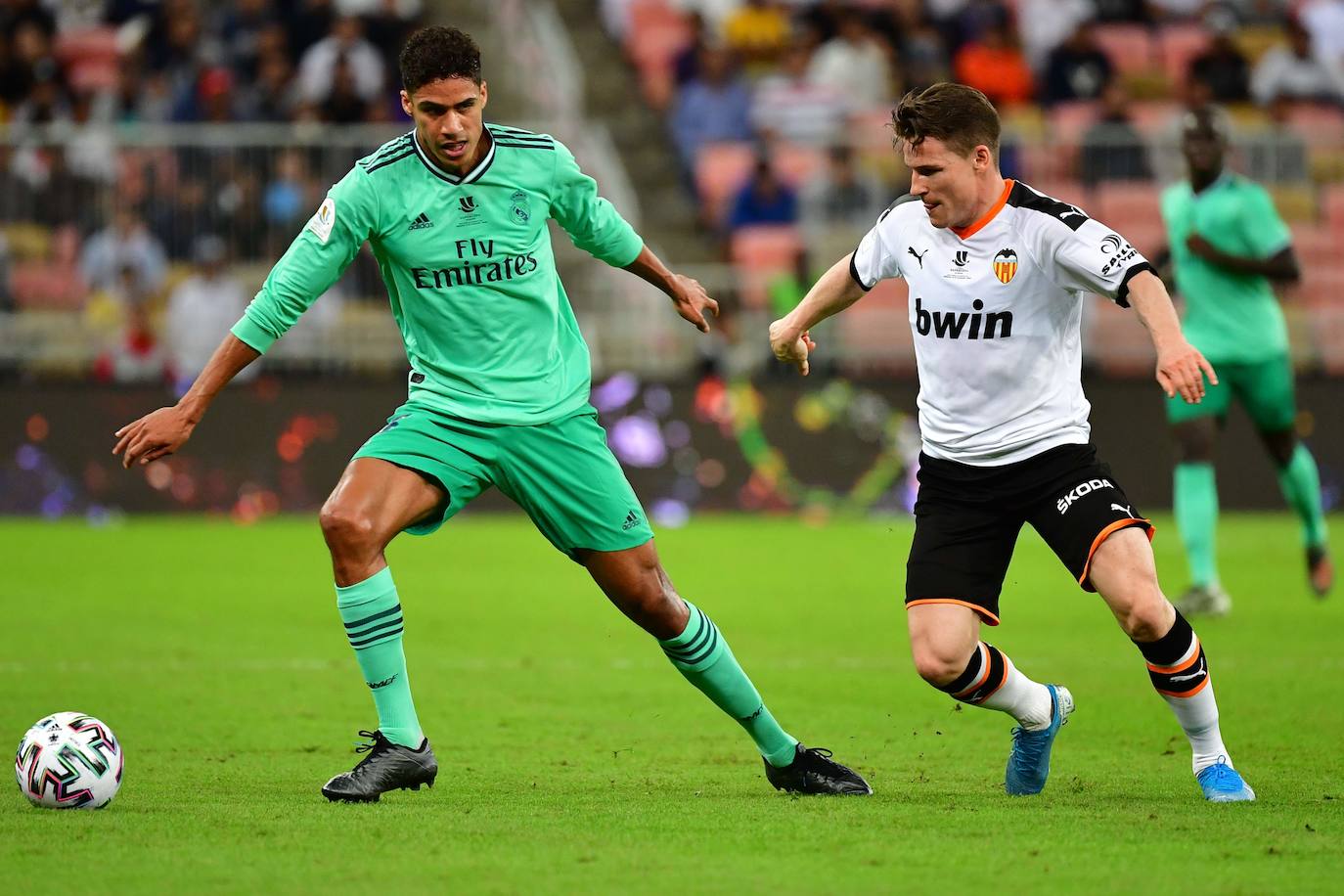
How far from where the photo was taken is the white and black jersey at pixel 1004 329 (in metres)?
6.06

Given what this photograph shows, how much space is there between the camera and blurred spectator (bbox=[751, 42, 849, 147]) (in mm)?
18516

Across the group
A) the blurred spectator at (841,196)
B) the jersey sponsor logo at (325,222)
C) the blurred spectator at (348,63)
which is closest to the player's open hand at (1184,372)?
the jersey sponsor logo at (325,222)

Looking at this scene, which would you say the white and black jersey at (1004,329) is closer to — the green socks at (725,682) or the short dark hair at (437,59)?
the green socks at (725,682)

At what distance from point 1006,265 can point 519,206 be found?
153cm

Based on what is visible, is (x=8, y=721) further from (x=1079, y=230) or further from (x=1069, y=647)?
(x=1069, y=647)

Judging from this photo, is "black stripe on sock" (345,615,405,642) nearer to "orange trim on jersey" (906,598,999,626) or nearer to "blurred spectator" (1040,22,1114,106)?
"orange trim on jersey" (906,598,999,626)

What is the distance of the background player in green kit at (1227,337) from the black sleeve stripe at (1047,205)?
5.12m

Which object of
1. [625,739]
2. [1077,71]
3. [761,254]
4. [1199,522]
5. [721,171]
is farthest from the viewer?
[1077,71]

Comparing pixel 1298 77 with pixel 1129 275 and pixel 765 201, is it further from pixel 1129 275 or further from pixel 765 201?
pixel 1129 275

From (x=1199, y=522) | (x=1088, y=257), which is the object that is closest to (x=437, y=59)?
(x=1088, y=257)

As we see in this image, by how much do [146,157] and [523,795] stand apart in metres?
12.7

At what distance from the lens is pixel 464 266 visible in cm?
625

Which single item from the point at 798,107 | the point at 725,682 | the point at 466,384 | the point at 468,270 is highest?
the point at 798,107

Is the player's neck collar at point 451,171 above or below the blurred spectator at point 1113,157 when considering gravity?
below
